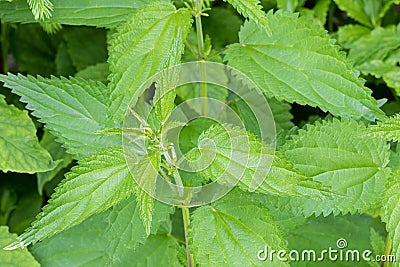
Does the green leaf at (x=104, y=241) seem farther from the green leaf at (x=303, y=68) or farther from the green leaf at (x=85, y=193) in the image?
the green leaf at (x=303, y=68)

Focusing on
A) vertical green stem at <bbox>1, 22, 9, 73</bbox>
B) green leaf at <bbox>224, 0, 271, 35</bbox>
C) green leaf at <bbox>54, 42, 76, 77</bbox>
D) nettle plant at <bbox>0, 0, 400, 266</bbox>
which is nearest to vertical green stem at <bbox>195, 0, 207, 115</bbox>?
nettle plant at <bbox>0, 0, 400, 266</bbox>

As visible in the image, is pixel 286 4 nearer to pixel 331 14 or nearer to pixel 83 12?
pixel 331 14

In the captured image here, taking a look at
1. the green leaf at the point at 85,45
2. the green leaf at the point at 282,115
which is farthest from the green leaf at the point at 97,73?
the green leaf at the point at 282,115

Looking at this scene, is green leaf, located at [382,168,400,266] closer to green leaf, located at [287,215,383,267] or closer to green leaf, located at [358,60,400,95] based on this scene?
green leaf, located at [287,215,383,267]

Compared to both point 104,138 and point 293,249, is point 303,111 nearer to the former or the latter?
point 293,249

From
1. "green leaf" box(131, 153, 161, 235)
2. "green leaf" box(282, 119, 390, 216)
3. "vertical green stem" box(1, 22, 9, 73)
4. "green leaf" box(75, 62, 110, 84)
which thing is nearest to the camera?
"green leaf" box(131, 153, 161, 235)

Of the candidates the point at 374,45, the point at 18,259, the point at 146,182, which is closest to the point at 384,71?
the point at 374,45
